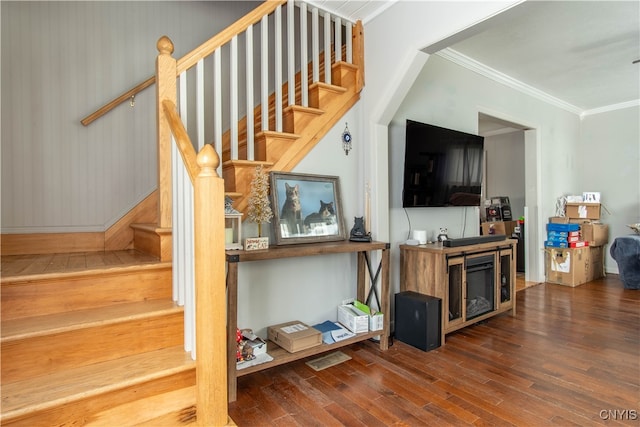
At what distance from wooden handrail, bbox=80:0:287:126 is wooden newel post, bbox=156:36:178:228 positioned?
0.07 meters

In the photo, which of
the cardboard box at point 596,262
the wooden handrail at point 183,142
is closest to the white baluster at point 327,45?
the wooden handrail at point 183,142

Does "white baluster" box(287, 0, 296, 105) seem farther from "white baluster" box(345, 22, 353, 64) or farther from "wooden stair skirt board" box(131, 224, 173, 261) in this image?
"wooden stair skirt board" box(131, 224, 173, 261)

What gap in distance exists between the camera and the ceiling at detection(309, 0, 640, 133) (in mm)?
2889

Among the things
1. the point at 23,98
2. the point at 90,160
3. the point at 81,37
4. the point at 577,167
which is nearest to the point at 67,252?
the point at 90,160

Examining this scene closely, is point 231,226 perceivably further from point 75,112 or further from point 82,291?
point 75,112

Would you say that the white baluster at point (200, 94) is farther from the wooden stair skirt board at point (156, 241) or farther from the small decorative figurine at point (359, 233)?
the small decorative figurine at point (359, 233)

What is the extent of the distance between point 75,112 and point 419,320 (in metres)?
3.16

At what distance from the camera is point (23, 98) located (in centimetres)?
257

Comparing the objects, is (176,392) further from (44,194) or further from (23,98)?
(23,98)

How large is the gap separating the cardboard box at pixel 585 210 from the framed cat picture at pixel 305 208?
467 cm

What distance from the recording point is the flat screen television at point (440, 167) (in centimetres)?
313

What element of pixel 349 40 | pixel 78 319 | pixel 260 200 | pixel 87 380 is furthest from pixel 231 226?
pixel 349 40

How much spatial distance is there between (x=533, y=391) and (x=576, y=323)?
1.69 metres

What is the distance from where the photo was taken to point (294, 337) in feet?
7.72
